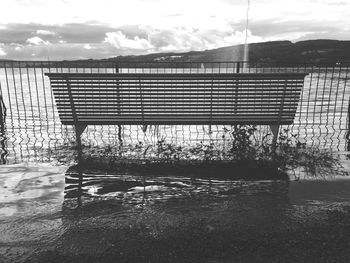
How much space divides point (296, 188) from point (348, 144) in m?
3.30

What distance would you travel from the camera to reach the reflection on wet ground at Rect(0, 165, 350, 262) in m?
2.98

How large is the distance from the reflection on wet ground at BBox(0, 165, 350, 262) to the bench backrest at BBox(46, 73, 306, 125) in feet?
4.73

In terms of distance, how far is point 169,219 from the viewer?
358cm

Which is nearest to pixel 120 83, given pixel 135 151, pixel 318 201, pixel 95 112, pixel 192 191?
pixel 95 112

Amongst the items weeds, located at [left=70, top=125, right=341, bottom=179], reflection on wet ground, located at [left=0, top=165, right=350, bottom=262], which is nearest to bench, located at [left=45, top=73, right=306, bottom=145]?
weeds, located at [left=70, top=125, right=341, bottom=179]

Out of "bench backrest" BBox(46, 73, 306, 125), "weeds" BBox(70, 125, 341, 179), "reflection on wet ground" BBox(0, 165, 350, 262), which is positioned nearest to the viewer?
"reflection on wet ground" BBox(0, 165, 350, 262)

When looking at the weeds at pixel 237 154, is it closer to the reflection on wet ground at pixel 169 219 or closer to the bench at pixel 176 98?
the bench at pixel 176 98

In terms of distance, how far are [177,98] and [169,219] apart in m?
2.85

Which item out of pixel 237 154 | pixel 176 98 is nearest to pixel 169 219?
pixel 237 154

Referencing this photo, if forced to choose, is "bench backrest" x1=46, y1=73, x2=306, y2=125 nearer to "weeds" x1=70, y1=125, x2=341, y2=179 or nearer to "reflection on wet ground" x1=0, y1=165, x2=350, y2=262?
"weeds" x1=70, y1=125, x2=341, y2=179

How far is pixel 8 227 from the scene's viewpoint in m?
3.44

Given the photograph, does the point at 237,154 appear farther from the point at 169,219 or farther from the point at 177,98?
the point at 169,219

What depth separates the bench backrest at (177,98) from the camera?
19.3 ft

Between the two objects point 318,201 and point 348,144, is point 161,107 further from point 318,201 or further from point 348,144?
point 348,144
